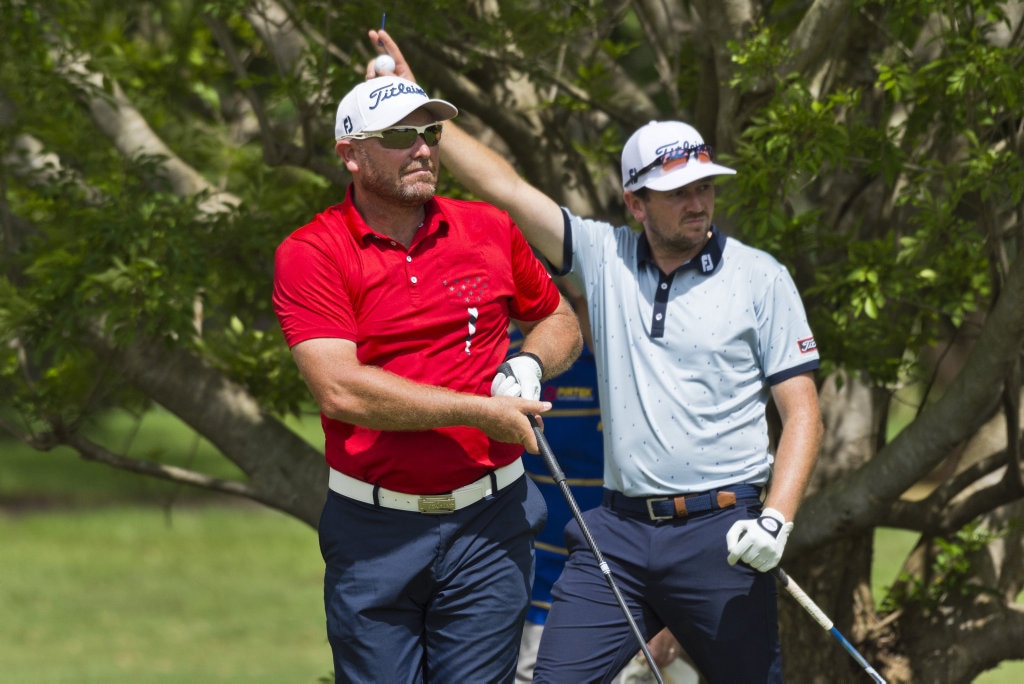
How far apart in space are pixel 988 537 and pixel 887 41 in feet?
7.67

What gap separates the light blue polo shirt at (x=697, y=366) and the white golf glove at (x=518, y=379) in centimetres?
61

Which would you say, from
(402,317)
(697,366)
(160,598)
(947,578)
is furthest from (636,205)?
(160,598)

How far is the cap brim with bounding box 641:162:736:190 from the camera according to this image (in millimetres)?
4930

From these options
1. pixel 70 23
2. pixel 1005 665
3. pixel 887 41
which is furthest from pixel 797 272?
pixel 1005 665

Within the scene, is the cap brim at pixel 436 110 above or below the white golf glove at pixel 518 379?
above

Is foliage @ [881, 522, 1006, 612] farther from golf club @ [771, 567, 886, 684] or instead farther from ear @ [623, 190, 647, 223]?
ear @ [623, 190, 647, 223]

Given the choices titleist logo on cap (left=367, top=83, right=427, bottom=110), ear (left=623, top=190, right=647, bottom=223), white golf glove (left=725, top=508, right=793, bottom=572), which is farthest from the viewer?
ear (left=623, top=190, right=647, bottom=223)

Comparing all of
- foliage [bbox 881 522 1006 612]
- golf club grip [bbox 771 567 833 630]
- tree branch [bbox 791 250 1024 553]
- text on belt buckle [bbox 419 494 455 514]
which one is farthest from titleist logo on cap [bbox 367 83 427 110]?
foliage [bbox 881 522 1006 612]

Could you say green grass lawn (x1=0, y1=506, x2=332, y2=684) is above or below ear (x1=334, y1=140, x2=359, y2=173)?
below

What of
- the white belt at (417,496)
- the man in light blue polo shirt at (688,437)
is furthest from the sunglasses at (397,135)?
the white belt at (417,496)

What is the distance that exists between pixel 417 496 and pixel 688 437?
3.34 feet

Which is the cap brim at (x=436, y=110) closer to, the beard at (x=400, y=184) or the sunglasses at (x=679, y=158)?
the beard at (x=400, y=184)

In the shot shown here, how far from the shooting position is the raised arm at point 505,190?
→ 5230 millimetres

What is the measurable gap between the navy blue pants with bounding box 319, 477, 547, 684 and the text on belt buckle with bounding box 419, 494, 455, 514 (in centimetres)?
2
